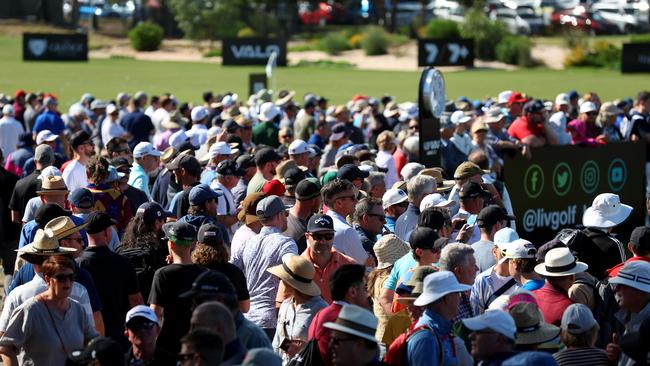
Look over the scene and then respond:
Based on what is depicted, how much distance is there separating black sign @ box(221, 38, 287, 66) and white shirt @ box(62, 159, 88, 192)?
95.5ft

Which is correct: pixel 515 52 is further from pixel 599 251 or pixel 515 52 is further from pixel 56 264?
pixel 56 264

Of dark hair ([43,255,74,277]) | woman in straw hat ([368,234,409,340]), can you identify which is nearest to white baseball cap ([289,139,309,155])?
woman in straw hat ([368,234,409,340])

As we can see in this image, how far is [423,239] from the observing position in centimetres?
812

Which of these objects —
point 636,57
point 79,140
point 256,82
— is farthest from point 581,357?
point 636,57

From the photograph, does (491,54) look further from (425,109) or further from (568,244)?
(568,244)

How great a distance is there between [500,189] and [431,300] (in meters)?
7.46

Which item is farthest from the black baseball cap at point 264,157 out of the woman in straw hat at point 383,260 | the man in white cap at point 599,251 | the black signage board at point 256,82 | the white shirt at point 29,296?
the black signage board at point 256,82

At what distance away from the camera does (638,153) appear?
18.8 meters

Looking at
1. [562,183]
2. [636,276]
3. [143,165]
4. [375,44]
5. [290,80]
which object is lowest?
[290,80]

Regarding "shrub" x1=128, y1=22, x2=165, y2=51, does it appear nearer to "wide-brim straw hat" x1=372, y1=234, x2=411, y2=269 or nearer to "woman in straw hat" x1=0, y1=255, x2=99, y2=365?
"wide-brim straw hat" x1=372, y1=234, x2=411, y2=269

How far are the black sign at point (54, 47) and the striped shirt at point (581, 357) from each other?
127 ft

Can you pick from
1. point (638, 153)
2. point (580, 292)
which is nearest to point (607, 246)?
point (580, 292)

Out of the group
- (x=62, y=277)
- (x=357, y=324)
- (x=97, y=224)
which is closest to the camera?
(x=357, y=324)

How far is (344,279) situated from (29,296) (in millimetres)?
2149
